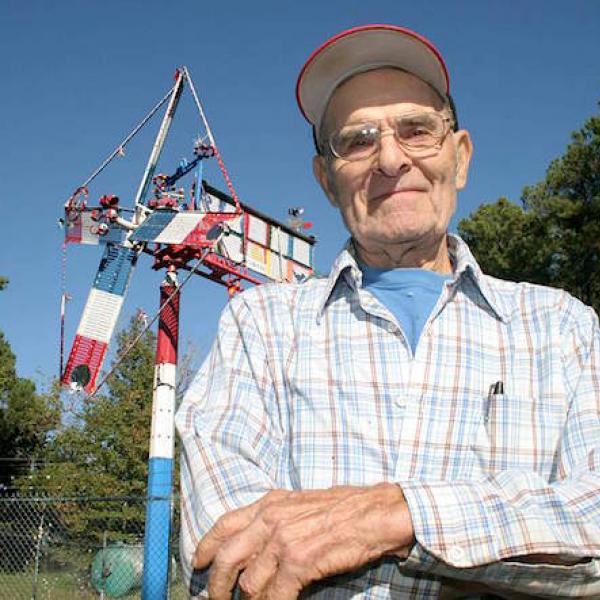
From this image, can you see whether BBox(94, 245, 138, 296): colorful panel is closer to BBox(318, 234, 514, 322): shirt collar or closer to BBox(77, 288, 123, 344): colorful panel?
BBox(77, 288, 123, 344): colorful panel

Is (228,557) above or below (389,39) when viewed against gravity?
below

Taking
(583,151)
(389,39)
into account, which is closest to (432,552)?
(389,39)

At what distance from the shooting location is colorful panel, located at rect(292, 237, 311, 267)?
1786cm

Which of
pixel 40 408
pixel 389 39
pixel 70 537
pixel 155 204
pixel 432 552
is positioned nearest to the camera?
pixel 432 552

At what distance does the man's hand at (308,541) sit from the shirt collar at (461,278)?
600 mm

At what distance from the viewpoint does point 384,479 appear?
1482mm

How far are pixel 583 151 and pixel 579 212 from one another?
1.61 m

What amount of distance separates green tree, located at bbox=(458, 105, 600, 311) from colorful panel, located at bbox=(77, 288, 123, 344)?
26.7 ft

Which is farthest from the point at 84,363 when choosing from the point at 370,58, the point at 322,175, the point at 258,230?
the point at 370,58

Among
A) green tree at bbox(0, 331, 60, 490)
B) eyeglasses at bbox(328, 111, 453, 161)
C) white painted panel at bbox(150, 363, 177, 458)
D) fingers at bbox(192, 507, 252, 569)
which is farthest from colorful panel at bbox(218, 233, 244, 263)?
fingers at bbox(192, 507, 252, 569)

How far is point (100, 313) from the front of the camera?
1498 centimetres

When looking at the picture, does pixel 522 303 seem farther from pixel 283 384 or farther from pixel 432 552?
pixel 432 552

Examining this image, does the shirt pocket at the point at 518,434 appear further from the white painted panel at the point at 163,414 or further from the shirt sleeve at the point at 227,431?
the white painted panel at the point at 163,414

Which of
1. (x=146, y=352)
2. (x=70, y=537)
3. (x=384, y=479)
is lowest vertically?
(x=70, y=537)
